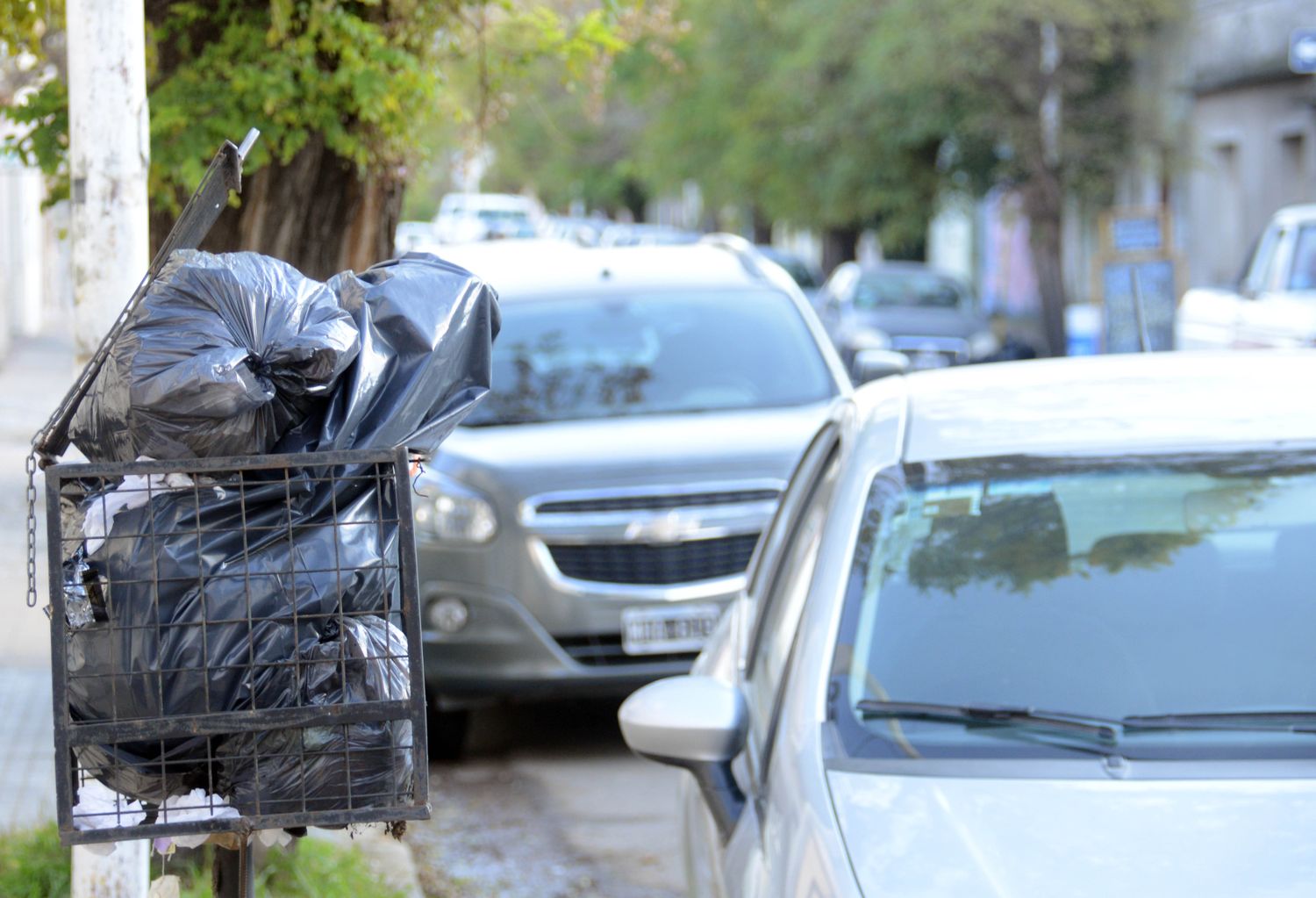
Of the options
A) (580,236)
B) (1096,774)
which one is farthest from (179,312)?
(580,236)

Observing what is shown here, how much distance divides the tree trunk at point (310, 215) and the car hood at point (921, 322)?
668 inches

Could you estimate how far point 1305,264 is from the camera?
577 inches

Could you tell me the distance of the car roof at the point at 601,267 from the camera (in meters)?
8.34

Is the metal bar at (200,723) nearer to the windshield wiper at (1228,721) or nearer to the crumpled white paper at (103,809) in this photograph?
the crumpled white paper at (103,809)

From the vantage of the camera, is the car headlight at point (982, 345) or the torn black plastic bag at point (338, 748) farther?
the car headlight at point (982, 345)

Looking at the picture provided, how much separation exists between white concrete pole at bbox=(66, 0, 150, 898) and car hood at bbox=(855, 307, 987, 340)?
18.9 meters

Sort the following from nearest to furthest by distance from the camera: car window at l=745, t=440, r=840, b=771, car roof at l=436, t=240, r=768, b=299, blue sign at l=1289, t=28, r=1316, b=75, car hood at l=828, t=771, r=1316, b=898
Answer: car hood at l=828, t=771, r=1316, b=898 < car window at l=745, t=440, r=840, b=771 < car roof at l=436, t=240, r=768, b=299 < blue sign at l=1289, t=28, r=1316, b=75

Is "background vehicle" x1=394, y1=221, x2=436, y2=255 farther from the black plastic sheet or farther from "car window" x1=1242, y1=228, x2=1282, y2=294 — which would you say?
"car window" x1=1242, y1=228, x2=1282, y2=294

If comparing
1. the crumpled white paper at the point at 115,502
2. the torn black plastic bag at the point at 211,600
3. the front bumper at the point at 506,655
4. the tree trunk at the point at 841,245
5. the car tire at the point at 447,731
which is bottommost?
the car tire at the point at 447,731

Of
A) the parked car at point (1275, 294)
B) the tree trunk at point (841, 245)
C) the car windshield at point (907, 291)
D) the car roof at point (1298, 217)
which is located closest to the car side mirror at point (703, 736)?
the parked car at point (1275, 294)

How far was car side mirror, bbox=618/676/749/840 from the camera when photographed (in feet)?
10.8

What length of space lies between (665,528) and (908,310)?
1580 cm

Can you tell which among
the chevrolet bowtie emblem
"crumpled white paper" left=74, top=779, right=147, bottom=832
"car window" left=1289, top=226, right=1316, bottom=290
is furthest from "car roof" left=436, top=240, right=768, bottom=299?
"car window" left=1289, top=226, right=1316, bottom=290

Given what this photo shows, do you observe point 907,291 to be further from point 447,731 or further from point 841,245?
point 447,731
